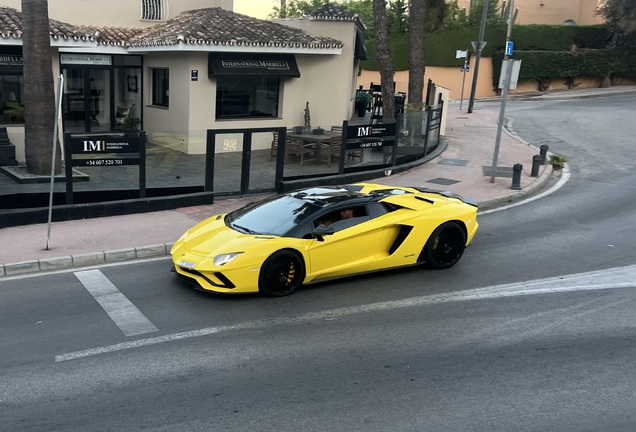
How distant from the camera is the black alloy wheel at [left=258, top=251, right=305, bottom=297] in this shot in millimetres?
8344

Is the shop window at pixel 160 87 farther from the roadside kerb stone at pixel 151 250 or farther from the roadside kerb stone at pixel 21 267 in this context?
→ the roadside kerb stone at pixel 21 267

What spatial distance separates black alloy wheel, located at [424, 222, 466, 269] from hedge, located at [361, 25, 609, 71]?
3774 cm

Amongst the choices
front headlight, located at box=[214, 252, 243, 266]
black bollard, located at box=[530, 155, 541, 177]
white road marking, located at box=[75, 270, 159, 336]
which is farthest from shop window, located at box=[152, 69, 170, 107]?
front headlight, located at box=[214, 252, 243, 266]

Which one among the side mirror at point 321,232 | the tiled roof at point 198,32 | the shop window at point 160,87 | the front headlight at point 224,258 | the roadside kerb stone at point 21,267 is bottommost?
the roadside kerb stone at point 21,267

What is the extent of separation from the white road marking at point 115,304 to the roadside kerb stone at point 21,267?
2.42 ft

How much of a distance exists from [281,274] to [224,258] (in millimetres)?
823

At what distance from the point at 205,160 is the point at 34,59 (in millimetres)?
5148

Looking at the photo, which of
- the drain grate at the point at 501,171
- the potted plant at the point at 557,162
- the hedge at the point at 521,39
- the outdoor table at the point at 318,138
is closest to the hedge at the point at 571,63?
the hedge at the point at 521,39

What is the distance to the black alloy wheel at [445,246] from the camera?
31.6 ft

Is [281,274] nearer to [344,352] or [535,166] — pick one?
[344,352]

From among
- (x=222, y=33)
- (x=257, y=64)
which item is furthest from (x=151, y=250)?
(x=257, y=64)

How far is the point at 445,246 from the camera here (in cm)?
984

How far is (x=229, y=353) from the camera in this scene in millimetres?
6859

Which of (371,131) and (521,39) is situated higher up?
(521,39)
